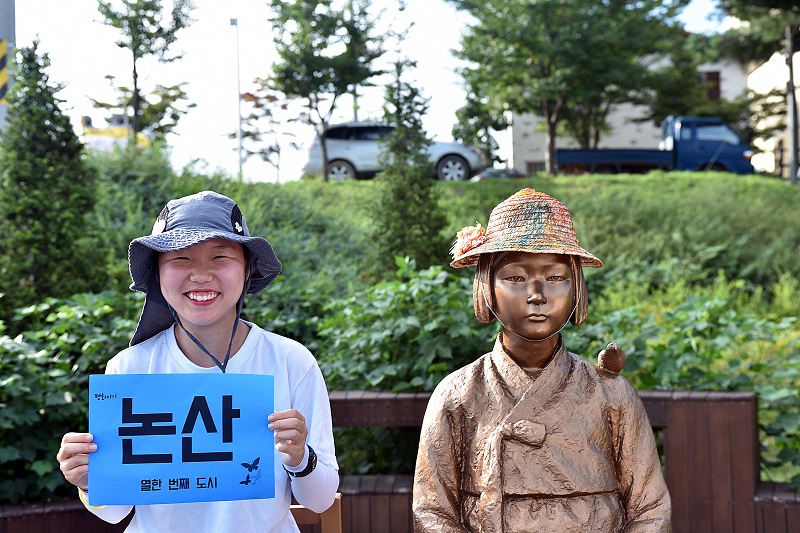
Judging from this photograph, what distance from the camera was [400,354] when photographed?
4.14 metres

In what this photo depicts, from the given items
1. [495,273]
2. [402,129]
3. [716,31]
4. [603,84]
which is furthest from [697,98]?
[495,273]

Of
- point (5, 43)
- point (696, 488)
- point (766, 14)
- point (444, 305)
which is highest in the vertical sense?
point (766, 14)

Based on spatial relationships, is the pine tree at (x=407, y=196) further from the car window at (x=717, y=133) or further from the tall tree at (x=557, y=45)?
the car window at (x=717, y=133)

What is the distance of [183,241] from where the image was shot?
2.02 metres

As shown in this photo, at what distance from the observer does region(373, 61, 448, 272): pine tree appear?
712 cm

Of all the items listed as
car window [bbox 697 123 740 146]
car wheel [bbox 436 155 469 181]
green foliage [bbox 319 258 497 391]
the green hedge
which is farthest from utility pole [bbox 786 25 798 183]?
green foliage [bbox 319 258 497 391]

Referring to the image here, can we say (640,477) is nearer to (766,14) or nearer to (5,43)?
(5,43)

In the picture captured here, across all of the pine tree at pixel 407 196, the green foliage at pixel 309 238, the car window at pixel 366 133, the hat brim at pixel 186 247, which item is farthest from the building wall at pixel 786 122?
the hat brim at pixel 186 247

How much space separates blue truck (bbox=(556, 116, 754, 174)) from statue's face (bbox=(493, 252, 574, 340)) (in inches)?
635

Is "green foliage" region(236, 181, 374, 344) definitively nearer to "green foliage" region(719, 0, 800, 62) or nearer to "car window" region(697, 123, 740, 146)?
"car window" region(697, 123, 740, 146)

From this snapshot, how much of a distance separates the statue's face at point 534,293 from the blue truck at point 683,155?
16129 millimetres

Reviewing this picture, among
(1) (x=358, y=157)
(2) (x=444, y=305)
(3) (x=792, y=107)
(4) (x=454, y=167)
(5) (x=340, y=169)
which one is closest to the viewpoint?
(2) (x=444, y=305)

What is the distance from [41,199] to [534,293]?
4429 mm

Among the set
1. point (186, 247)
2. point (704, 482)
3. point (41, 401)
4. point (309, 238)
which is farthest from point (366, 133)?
point (186, 247)
